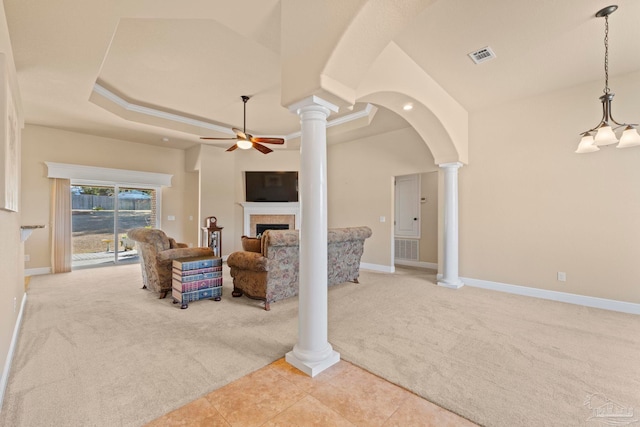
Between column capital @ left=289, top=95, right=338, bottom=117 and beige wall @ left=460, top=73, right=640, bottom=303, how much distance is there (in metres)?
3.49

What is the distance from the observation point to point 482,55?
3.07 metres

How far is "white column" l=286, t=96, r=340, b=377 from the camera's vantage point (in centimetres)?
220

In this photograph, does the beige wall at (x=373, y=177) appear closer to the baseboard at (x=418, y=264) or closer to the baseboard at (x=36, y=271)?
the baseboard at (x=418, y=264)

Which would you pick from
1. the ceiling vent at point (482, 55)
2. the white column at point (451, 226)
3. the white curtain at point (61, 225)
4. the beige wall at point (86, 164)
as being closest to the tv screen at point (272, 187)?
the beige wall at point (86, 164)

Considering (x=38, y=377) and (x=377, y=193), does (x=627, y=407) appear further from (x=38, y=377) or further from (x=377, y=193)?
(x=377, y=193)

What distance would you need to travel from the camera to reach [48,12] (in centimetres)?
225

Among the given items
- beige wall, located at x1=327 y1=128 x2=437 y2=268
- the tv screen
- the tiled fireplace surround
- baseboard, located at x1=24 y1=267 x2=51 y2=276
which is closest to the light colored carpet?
baseboard, located at x1=24 y1=267 x2=51 y2=276

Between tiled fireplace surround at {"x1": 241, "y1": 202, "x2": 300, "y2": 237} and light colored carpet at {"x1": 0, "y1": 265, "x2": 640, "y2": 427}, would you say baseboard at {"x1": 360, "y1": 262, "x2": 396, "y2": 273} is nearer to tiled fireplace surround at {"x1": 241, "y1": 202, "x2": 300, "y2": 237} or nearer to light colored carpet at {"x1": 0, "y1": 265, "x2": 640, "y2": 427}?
light colored carpet at {"x1": 0, "y1": 265, "x2": 640, "y2": 427}

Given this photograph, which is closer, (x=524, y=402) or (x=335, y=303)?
(x=524, y=402)

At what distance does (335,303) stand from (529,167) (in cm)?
351

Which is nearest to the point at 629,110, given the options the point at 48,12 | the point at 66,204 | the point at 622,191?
the point at 622,191

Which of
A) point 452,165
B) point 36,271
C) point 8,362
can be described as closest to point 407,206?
point 452,165

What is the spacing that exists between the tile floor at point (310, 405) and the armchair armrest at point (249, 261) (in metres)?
1.50

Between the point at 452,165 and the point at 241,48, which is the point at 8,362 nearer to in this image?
the point at 241,48
